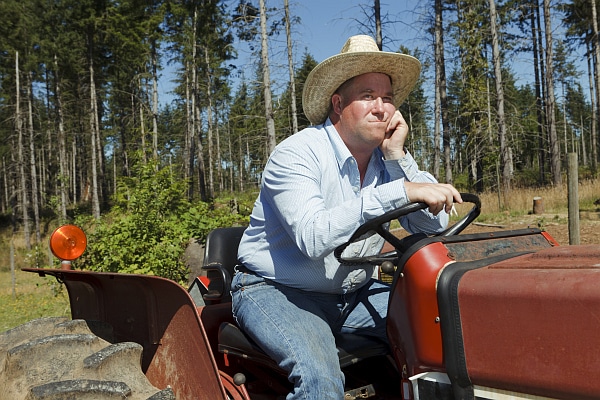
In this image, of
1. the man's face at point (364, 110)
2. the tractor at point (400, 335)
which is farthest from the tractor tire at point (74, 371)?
the man's face at point (364, 110)

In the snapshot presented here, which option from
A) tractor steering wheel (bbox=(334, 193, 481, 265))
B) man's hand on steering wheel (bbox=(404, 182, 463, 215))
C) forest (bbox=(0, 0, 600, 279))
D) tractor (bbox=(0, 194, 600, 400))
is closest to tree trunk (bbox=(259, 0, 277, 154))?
forest (bbox=(0, 0, 600, 279))

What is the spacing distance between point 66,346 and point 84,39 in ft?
107

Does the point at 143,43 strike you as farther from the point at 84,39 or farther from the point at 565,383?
the point at 565,383

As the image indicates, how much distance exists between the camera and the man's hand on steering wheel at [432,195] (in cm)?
186

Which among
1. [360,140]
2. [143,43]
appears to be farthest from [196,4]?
[360,140]

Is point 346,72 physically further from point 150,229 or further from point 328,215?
point 150,229

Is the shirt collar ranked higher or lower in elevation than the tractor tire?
higher

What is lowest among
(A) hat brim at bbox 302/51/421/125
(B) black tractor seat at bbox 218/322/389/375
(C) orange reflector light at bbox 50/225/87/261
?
(B) black tractor seat at bbox 218/322/389/375

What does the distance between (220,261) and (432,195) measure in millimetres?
1231

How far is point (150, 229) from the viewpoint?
311 inches

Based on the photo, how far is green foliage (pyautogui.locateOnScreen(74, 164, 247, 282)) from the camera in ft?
25.1

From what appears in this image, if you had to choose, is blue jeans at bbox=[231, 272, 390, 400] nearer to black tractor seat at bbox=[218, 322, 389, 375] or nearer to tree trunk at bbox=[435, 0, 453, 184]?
black tractor seat at bbox=[218, 322, 389, 375]

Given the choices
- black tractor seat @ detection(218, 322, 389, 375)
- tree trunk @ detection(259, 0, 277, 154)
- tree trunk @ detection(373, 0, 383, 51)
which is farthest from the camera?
tree trunk @ detection(373, 0, 383, 51)

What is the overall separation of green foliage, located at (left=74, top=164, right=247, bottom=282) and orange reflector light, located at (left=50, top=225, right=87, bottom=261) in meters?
5.13
